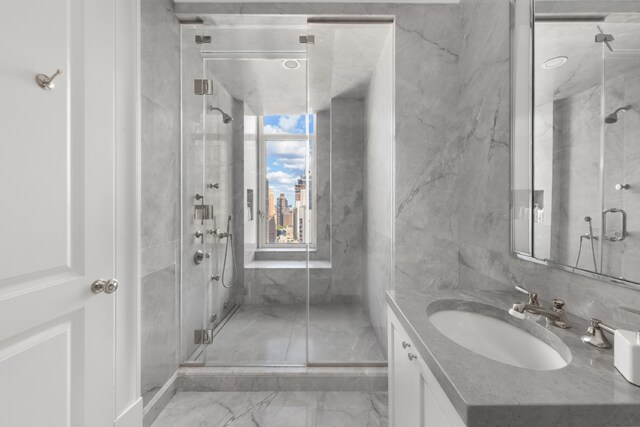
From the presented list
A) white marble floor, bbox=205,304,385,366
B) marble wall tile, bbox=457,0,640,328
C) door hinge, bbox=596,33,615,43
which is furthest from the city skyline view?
door hinge, bbox=596,33,615,43

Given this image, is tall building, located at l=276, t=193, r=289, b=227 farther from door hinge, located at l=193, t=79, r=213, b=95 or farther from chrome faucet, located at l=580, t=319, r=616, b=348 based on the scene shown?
chrome faucet, located at l=580, t=319, r=616, b=348

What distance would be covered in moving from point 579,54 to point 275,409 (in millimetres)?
2192

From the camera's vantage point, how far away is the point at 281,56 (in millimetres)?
2059

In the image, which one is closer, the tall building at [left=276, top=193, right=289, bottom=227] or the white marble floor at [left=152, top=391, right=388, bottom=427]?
the white marble floor at [left=152, top=391, right=388, bottom=427]

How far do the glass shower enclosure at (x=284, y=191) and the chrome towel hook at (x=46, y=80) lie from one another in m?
0.95

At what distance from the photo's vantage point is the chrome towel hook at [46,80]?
889 mm

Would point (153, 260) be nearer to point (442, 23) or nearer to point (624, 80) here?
point (624, 80)

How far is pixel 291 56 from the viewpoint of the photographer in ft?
6.75

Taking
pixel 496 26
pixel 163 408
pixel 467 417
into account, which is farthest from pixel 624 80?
pixel 163 408

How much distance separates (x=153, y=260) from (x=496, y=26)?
222 centimetres

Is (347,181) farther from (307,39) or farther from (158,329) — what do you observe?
(158,329)

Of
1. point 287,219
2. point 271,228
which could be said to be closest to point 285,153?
point 287,219

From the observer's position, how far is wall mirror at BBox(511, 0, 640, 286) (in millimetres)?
785

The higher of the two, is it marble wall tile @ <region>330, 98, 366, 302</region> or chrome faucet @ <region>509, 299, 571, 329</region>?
marble wall tile @ <region>330, 98, 366, 302</region>
